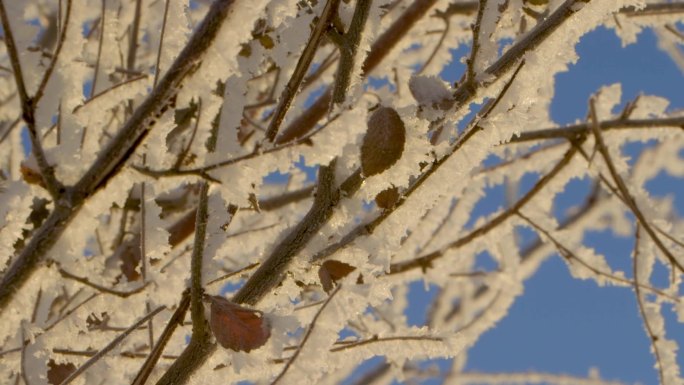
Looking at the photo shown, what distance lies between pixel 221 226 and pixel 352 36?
0.77ft

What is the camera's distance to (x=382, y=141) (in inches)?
25.5

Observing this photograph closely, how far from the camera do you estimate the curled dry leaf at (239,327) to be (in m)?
0.63

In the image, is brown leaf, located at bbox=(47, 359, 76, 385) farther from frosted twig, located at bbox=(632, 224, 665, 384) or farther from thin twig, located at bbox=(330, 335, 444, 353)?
frosted twig, located at bbox=(632, 224, 665, 384)

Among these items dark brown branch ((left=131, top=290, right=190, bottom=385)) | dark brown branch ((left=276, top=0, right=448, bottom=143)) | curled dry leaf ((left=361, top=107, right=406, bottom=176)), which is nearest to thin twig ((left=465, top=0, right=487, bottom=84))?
curled dry leaf ((left=361, top=107, right=406, bottom=176))

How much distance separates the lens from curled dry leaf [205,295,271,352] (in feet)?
2.07

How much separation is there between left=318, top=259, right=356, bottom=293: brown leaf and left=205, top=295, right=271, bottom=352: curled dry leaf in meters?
0.10

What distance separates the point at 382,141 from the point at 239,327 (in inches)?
8.4

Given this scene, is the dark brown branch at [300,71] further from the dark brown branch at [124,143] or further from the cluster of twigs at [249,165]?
the dark brown branch at [124,143]

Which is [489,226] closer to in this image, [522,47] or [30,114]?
[522,47]

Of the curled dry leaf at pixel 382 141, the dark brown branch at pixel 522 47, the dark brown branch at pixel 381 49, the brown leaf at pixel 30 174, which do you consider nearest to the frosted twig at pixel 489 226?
the dark brown branch at pixel 381 49

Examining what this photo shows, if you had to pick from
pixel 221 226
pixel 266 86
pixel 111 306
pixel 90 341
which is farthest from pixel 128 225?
pixel 221 226

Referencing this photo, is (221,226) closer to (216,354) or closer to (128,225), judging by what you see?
(216,354)

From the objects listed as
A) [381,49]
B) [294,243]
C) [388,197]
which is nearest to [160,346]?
[294,243]

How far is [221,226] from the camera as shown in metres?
0.71
